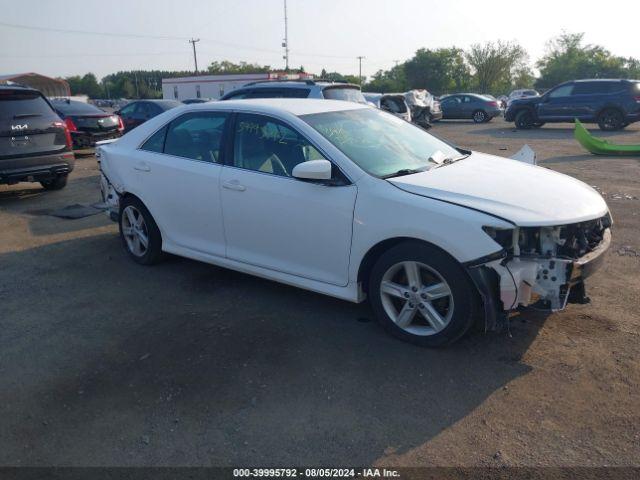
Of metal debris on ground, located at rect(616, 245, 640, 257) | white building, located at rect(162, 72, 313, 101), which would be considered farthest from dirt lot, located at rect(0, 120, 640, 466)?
white building, located at rect(162, 72, 313, 101)

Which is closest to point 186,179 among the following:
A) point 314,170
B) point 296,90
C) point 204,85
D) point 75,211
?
point 314,170

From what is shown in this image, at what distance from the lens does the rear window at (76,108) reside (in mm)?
15273

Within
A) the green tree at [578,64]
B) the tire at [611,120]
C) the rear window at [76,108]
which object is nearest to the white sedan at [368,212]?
the rear window at [76,108]

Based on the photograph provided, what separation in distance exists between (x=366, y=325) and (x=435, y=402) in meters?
1.13

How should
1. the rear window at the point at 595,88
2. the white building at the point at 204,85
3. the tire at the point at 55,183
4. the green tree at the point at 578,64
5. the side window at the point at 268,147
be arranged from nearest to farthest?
the side window at the point at 268,147, the tire at the point at 55,183, the rear window at the point at 595,88, the white building at the point at 204,85, the green tree at the point at 578,64

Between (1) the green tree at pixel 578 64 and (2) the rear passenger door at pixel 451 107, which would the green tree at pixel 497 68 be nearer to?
(1) the green tree at pixel 578 64

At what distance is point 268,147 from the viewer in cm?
470

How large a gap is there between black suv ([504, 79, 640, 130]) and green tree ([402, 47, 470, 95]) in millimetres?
59926

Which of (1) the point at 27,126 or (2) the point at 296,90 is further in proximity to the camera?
(2) the point at 296,90

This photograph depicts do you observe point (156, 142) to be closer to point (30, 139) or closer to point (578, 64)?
point (30, 139)

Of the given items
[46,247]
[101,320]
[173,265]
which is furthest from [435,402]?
[46,247]

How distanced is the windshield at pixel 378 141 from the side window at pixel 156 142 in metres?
1.68

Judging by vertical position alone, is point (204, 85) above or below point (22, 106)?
below

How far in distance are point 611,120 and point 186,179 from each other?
18.7 meters
